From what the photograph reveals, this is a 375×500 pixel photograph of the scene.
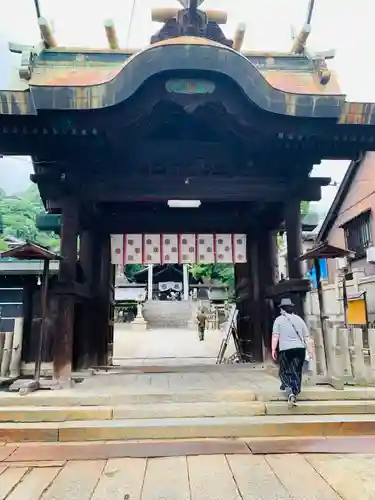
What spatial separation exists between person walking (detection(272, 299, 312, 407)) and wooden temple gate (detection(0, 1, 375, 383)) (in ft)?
3.78

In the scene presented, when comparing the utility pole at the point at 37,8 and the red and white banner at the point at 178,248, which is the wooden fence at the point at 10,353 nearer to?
the red and white banner at the point at 178,248

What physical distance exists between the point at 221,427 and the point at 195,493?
144 cm

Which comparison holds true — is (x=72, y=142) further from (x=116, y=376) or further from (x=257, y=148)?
(x=116, y=376)

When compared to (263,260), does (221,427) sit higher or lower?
lower

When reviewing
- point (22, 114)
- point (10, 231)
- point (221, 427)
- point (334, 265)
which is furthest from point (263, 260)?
point (10, 231)

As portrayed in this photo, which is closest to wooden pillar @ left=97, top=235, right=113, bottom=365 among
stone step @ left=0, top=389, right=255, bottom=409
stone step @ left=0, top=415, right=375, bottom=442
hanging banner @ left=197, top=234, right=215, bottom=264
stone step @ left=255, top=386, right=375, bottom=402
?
hanging banner @ left=197, top=234, right=215, bottom=264

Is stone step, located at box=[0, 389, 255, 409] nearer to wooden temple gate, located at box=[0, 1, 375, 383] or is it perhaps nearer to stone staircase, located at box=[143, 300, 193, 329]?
wooden temple gate, located at box=[0, 1, 375, 383]

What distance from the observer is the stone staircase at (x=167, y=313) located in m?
40.7

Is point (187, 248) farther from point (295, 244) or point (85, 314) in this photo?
point (295, 244)

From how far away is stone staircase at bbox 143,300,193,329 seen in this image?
40719 millimetres

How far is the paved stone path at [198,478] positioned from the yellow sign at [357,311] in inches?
246

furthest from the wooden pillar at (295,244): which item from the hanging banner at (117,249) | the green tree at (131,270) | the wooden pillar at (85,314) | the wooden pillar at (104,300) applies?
the green tree at (131,270)

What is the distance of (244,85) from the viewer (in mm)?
5703

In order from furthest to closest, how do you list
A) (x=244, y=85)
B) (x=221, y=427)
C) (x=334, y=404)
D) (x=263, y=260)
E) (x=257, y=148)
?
(x=263, y=260) → (x=257, y=148) → (x=244, y=85) → (x=334, y=404) → (x=221, y=427)
